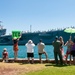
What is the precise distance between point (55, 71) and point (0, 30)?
471 ft

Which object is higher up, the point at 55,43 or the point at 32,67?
the point at 55,43

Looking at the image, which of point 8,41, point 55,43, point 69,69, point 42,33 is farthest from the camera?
point 8,41

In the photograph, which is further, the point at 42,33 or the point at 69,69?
the point at 42,33

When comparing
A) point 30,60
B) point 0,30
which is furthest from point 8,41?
point 30,60

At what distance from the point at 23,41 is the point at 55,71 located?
347ft

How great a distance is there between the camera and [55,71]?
1470cm

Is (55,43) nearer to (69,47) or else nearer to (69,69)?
(69,47)

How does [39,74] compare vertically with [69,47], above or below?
→ below

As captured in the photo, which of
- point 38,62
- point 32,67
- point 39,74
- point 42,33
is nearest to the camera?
point 39,74

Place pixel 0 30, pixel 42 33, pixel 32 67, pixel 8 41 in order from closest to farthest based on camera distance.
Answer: pixel 32 67
pixel 42 33
pixel 8 41
pixel 0 30

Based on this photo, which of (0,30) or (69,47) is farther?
(0,30)

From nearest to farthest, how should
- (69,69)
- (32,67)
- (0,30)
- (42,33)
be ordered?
1. (69,69)
2. (32,67)
3. (42,33)
4. (0,30)

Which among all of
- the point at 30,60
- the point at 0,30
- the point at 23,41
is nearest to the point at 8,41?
Answer: the point at 23,41

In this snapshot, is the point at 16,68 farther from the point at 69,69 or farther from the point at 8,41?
the point at 8,41
